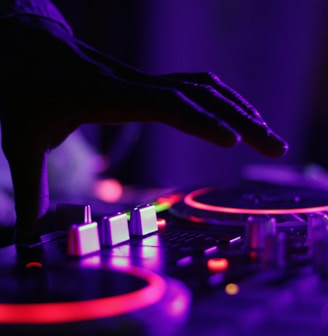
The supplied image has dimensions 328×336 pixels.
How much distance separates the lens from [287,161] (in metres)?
3.60

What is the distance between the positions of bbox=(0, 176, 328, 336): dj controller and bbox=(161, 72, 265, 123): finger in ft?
0.53

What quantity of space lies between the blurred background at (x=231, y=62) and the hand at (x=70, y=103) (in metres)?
2.47

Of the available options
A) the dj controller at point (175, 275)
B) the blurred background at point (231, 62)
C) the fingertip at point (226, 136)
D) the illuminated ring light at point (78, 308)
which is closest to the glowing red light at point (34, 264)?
the dj controller at point (175, 275)

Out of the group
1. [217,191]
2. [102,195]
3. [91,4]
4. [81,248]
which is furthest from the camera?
[91,4]

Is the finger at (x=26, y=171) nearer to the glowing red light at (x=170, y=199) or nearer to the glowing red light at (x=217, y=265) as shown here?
the glowing red light at (x=170, y=199)

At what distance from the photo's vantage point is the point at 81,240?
714 millimetres

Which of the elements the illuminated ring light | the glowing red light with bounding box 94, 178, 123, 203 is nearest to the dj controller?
the illuminated ring light

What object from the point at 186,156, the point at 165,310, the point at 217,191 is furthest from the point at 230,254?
the point at 186,156

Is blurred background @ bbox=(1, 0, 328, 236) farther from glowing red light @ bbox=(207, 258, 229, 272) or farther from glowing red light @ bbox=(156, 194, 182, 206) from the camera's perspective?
glowing red light @ bbox=(207, 258, 229, 272)

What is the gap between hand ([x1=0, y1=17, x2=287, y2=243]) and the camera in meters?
0.76

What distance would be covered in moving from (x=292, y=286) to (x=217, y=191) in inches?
23.3

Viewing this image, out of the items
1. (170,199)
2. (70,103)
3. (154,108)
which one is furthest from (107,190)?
(154,108)

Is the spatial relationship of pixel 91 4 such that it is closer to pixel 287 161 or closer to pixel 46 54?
pixel 287 161


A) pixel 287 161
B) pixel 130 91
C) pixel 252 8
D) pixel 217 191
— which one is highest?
pixel 252 8
